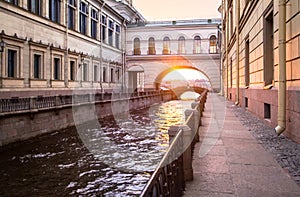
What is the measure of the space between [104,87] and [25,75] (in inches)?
612

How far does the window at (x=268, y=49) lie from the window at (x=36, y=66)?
15.9m

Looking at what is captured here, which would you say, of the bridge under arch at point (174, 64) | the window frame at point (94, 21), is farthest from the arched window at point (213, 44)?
the window frame at point (94, 21)

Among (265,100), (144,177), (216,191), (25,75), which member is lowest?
(144,177)

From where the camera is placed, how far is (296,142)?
6348mm

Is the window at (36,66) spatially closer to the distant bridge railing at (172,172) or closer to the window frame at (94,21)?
the window frame at (94,21)

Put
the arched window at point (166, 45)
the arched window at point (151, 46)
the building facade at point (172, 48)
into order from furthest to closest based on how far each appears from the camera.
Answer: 1. the arched window at point (151, 46)
2. the arched window at point (166, 45)
3. the building facade at point (172, 48)

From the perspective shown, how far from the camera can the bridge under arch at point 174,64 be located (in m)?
42.5

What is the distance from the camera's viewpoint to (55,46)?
926 inches

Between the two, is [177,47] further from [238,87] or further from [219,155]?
[219,155]

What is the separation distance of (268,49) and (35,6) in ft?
Answer: 54.9

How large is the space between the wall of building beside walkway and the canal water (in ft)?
1.25

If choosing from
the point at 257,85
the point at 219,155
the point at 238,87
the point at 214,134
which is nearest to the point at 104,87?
the point at 238,87

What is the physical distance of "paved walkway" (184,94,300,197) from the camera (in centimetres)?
389

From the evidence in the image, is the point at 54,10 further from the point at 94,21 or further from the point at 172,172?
the point at 172,172
